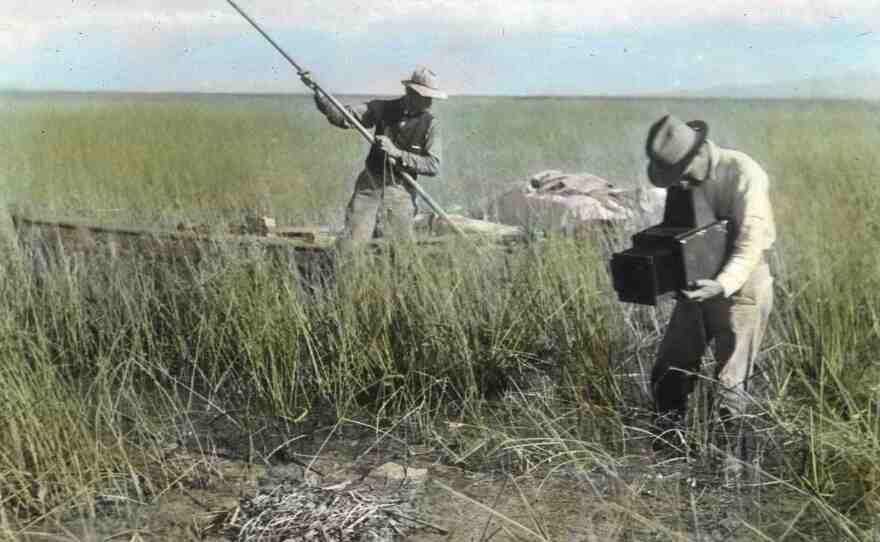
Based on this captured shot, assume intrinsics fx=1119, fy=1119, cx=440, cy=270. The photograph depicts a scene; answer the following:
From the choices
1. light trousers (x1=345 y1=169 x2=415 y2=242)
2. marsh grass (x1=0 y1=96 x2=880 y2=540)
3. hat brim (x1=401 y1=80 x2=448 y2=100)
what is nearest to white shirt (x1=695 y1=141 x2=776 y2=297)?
marsh grass (x1=0 y1=96 x2=880 y2=540)

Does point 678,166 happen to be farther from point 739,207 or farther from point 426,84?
point 426,84

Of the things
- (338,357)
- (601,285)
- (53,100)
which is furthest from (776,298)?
(53,100)

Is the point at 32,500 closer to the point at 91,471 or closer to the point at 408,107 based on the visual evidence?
the point at 91,471

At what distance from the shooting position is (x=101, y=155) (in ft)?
26.8

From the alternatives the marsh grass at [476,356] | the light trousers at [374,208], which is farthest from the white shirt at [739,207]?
the light trousers at [374,208]

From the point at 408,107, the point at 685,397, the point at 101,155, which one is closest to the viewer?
the point at 685,397

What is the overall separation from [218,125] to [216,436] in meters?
3.67

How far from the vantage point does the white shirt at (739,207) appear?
12.8 ft

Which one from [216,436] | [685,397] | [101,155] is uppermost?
[101,155]

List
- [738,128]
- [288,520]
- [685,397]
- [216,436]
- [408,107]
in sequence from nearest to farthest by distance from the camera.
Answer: [288,520] → [685,397] → [216,436] → [738,128] → [408,107]

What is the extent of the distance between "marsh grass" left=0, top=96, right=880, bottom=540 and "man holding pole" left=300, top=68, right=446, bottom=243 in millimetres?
415

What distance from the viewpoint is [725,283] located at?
12.7 ft

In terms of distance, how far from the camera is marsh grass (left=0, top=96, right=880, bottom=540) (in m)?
4.08

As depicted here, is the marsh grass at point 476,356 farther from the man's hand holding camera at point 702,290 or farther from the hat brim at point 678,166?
the hat brim at point 678,166
